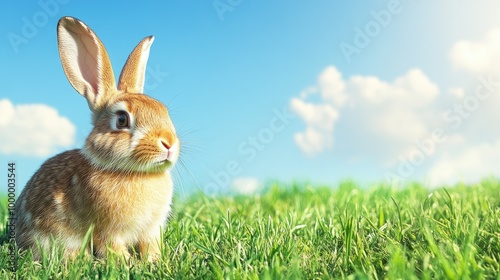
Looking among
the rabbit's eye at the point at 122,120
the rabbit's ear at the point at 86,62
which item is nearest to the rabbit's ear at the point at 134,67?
the rabbit's ear at the point at 86,62

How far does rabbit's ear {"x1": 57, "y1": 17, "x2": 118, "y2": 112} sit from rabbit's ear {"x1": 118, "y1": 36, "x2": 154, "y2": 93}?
160 millimetres

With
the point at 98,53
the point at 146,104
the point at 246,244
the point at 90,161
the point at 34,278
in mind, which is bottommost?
the point at 34,278

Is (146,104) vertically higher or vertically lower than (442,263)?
higher

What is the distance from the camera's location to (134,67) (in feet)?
15.2

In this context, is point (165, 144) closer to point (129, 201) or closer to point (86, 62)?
point (129, 201)

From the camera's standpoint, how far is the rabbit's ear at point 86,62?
4406mm

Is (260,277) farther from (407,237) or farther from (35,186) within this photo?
(35,186)

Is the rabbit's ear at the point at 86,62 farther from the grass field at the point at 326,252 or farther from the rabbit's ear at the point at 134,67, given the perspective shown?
the grass field at the point at 326,252

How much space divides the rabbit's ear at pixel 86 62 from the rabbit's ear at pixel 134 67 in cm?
16

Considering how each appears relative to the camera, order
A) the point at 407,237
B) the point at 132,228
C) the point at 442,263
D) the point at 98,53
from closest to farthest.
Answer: the point at 442,263, the point at 407,237, the point at 132,228, the point at 98,53

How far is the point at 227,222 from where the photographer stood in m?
4.08

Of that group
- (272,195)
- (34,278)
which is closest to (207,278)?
(34,278)

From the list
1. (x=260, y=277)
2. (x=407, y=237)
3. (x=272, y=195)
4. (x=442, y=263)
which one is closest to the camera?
(x=442, y=263)

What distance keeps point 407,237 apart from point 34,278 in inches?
88.2
